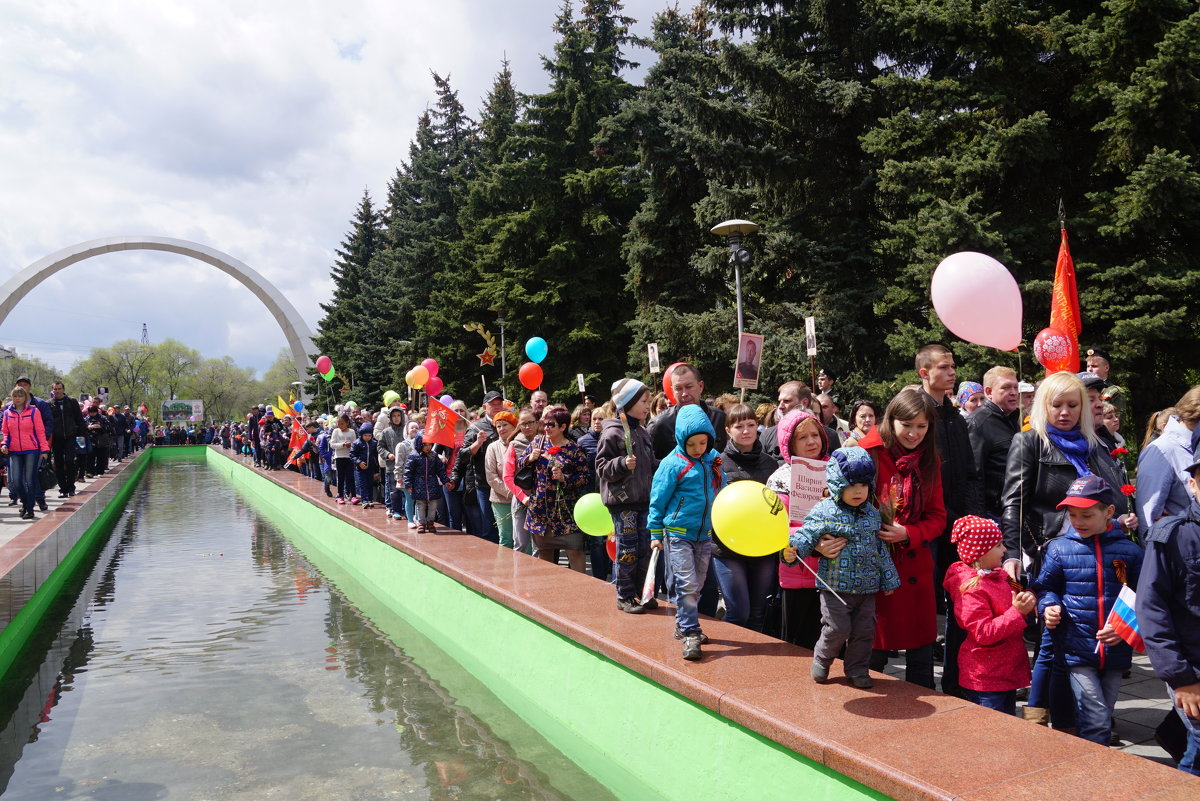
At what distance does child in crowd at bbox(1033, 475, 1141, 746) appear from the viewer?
12.4 feet

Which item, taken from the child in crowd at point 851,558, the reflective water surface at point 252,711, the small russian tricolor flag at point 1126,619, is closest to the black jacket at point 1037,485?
the small russian tricolor flag at point 1126,619

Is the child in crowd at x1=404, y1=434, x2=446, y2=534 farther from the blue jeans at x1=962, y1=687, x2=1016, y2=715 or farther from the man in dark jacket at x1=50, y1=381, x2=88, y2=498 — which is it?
the man in dark jacket at x1=50, y1=381, x2=88, y2=498

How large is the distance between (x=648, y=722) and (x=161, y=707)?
3.91m

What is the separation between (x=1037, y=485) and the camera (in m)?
4.40

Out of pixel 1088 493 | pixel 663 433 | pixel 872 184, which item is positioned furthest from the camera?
pixel 872 184

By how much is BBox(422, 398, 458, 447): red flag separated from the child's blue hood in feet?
18.0

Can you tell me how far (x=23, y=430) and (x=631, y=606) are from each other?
11287 mm

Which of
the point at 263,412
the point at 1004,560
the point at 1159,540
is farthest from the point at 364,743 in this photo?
the point at 263,412

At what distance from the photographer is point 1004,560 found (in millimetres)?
4258

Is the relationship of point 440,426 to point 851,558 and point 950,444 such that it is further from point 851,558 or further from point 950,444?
point 851,558

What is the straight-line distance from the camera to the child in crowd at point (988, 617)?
4051mm

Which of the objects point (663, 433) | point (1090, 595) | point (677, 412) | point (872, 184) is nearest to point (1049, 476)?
point (1090, 595)

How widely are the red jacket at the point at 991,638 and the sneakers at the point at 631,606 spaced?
214 centimetres

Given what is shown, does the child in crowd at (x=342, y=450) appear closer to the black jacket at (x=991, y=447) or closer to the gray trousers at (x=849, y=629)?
the black jacket at (x=991, y=447)
